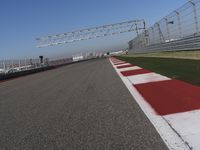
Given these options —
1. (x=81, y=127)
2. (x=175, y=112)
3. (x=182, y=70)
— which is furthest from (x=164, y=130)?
(x=182, y=70)

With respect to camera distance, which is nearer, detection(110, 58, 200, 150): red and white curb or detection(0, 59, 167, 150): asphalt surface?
detection(110, 58, 200, 150): red and white curb

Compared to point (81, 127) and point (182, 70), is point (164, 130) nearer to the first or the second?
point (81, 127)

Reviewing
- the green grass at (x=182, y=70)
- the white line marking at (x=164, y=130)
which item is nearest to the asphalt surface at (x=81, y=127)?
the white line marking at (x=164, y=130)

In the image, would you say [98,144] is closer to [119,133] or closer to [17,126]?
[119,133]

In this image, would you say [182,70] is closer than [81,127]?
No

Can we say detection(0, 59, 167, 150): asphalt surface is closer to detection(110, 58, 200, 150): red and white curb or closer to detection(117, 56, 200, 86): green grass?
detection(110, 58, 200, 150): red and white curb

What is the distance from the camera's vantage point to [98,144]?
3.71m

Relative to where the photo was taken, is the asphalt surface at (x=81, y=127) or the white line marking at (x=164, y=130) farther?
the asphalt surface at (x=81, y=127)

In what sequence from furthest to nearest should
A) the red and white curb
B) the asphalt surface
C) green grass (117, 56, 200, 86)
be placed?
green grass (117, 56, 200, 86) < the asphalt surface < the red and white curb

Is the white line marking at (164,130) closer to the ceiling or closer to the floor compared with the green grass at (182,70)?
closer to the floor

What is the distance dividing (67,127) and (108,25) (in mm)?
83224

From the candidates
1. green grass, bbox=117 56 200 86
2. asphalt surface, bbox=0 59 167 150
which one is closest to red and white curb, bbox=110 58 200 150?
asphalt surface, bbox=0 59 167 150

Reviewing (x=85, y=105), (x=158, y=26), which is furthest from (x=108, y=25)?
(x=85, y=105)

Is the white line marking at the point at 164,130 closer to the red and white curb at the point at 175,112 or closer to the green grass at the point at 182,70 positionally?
the red and white curb at the point at 175,112
